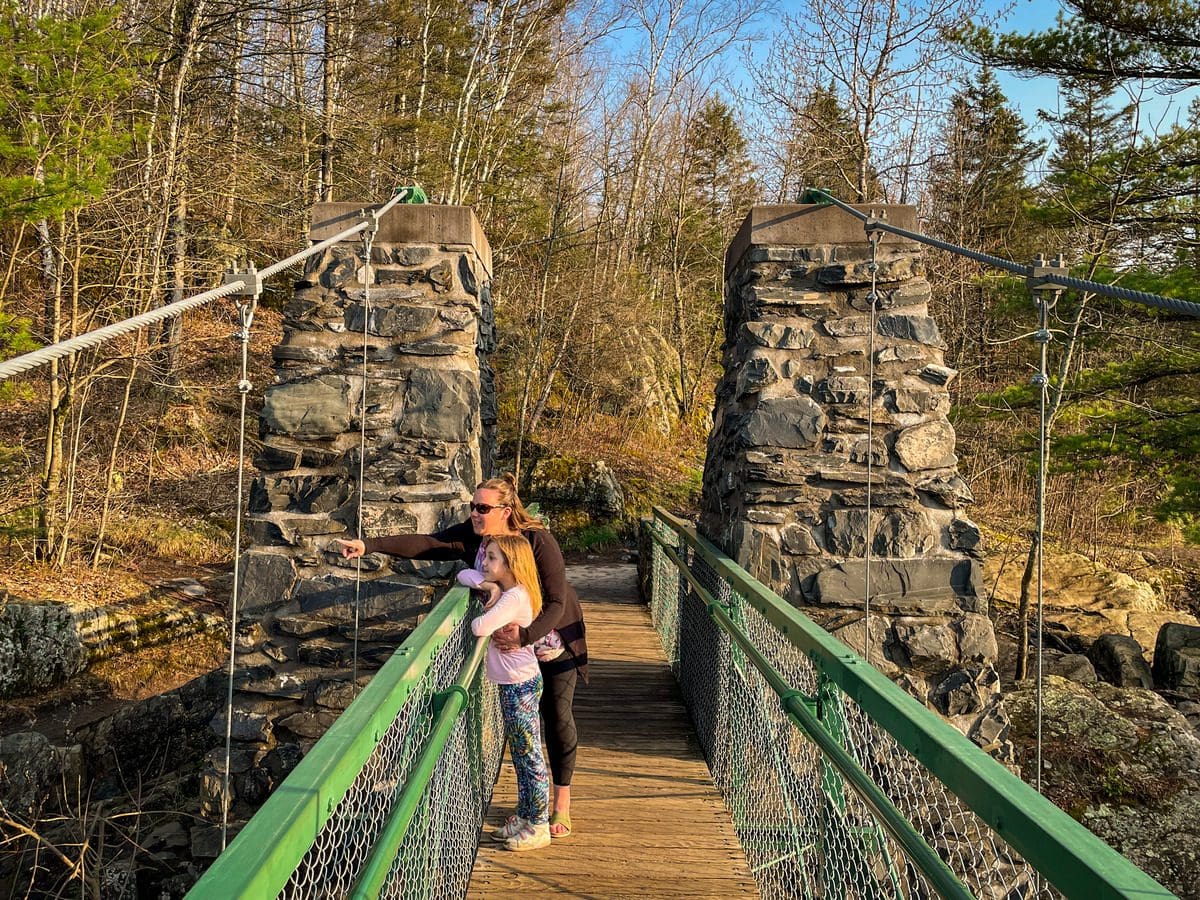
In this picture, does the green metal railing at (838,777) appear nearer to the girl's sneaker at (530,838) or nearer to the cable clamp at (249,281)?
the girl's sneaker at (530,838)

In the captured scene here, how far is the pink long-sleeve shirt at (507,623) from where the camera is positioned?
3.06 meters

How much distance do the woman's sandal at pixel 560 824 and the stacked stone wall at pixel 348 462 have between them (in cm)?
146

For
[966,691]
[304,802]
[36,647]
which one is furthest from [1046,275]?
[36,647]

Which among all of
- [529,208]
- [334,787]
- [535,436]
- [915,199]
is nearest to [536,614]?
[334,787]

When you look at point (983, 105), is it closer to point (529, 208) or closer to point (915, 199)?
point (915, 199)

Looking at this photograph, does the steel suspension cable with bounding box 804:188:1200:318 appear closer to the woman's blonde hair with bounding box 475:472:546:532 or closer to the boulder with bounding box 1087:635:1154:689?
the woman's blonde hair with bounding box 475:472:546:532

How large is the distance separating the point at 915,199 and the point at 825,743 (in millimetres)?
17644

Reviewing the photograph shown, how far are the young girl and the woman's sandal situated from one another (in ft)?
0.22

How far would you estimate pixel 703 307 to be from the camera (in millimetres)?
20062

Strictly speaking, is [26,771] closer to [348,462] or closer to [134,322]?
[348,462]

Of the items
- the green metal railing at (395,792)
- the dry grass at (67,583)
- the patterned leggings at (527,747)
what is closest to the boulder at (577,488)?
the dry grass at (67,583)

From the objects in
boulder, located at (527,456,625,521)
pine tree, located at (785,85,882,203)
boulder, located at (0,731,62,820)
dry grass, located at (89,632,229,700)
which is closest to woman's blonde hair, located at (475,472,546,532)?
boulder, located at (0,731,62,820)

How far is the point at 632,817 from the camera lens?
3646 mm

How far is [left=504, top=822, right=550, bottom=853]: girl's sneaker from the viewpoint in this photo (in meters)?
3.27
